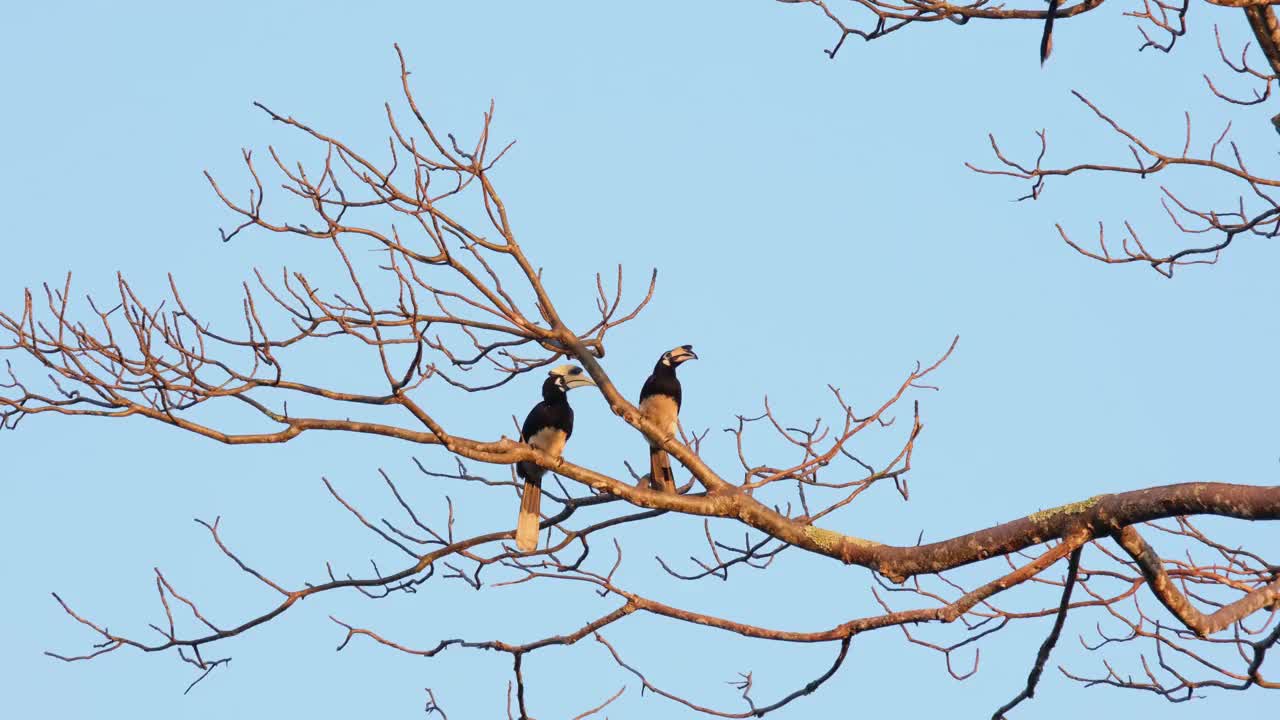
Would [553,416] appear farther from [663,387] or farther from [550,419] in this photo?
[663,387]

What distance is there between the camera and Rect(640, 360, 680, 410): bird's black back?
838 cm

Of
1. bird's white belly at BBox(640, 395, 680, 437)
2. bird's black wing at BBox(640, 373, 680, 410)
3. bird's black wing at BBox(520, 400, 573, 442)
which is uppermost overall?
bird's black wing at BBox(640, 373, 680, 410)

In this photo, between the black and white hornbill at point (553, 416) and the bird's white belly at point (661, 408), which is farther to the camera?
the bird's white belly at point (661, 408)

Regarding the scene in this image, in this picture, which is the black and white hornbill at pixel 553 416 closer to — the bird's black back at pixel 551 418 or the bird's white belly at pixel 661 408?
the bird's black back at pixel 551 418

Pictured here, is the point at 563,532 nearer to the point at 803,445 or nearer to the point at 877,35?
the point at 803,445

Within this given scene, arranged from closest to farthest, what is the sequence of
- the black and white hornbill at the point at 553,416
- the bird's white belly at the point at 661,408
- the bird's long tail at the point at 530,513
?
the bird's long tail at the point at 530,513 < the black and white hornbill at the point at 553,416 < the bird's white belly at the point at 661,408

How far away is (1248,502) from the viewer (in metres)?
3.28

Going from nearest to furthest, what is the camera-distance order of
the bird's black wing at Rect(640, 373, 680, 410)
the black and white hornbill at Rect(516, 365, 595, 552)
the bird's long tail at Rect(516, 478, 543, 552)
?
the bird's long tail at Rect(516, 478, 543, 552)
the black and white hornbill at Rect(516, 365, 595, 552)
the bird's black wing at Rect(640, 373, 680, 410)

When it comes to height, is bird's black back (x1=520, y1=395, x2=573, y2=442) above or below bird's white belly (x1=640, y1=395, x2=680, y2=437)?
below

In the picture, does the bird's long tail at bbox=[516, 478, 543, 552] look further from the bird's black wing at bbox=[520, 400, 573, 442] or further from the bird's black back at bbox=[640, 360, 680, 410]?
the bird's black back at bbox=[640, 360, 680, 410]

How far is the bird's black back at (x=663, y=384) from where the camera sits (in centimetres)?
838

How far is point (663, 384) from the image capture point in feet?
27.5

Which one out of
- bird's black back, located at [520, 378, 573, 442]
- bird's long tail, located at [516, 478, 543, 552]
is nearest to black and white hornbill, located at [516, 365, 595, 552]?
bird's black back, located at [520, 378, 573, 442]

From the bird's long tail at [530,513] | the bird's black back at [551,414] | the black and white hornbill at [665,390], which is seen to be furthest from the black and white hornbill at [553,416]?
the bird's long tail at [530,513]
